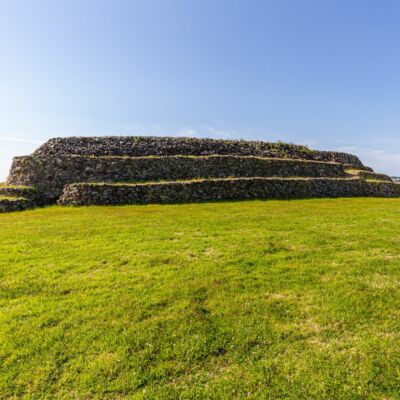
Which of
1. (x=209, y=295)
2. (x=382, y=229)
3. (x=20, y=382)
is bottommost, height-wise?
(x=20, y=382)

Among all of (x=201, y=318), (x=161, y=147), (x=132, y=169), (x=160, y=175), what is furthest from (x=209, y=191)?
(x=201, y=318)

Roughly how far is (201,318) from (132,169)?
2285 centimetres

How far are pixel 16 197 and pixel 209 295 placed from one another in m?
21.3

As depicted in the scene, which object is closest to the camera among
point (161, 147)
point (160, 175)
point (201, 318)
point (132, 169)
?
point (201, 318)

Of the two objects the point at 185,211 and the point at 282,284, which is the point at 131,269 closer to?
the point at 282,284

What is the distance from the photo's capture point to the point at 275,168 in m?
31.0

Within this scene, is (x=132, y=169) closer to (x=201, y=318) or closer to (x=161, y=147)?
(x=161, y=147)

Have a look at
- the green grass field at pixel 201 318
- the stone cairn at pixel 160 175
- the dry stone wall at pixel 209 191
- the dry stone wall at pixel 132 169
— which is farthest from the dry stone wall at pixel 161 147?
the green grass field at pixel 201 318

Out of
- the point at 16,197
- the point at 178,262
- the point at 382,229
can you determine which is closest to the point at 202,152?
the point at 16,197

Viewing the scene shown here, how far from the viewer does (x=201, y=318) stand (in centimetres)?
589

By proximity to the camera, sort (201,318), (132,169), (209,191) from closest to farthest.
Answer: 1. (201,318)
2. (209,191)
3. (132,169)

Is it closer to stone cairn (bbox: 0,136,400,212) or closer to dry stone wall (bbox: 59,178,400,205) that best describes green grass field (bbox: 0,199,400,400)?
dry stone wall (bbox: 59,178,400,205)

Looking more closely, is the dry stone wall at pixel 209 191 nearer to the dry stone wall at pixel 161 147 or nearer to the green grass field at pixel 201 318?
the dry stone wall at pixel 161 147

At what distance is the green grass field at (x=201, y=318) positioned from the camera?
14.1 ft
